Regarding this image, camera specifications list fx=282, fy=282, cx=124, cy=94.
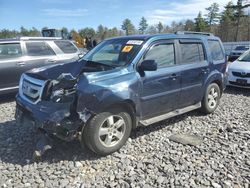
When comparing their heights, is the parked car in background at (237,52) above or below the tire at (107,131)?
below

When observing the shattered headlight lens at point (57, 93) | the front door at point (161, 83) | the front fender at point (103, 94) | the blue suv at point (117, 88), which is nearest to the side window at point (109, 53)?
the blue suv at point (117, 88)

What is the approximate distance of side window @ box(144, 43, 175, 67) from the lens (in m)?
4.88

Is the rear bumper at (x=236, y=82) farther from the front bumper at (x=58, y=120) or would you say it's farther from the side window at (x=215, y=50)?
the front bumper at (x=58, y=120)

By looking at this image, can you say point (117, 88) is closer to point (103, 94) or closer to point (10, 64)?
point (103, 94)

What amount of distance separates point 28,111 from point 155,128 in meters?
2.42

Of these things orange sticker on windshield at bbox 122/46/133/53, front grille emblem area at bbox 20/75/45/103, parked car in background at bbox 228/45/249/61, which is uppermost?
orange sticker on windshield at bbox 122/46/133/53

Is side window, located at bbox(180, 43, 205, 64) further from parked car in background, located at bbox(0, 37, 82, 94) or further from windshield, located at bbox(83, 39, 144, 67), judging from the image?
parked car in background, located at bbox(0, 37, 82, 94)

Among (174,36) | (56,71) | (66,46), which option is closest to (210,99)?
(174,36)

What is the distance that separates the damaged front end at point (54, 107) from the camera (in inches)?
151

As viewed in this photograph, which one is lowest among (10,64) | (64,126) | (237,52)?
(237,52)

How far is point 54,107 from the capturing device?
13.0 ft

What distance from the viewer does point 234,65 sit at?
959cm

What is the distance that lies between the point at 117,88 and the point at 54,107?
3.11ft

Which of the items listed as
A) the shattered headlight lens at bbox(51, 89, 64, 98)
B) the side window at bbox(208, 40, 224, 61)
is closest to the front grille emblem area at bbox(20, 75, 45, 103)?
the shattered headlight lens at bbox(51, 89, 64, 98)
